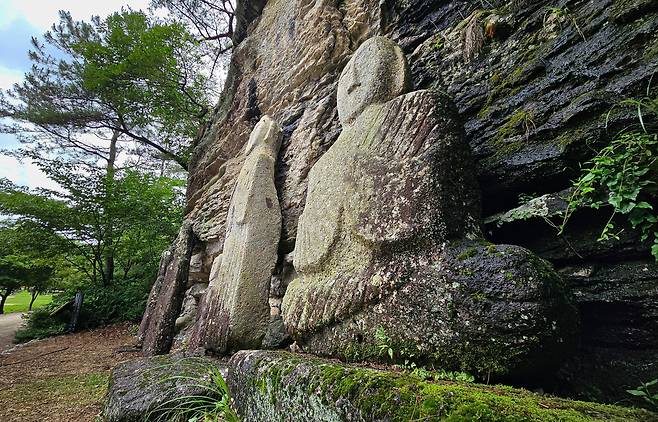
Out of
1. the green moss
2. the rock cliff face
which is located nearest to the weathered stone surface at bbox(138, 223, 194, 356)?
the rock cliff face

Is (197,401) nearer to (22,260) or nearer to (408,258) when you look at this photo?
(408,258)

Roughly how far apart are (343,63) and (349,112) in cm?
200

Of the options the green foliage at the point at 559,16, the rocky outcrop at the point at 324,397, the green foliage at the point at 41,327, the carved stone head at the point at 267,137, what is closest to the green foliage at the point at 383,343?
the rocky outcrop at the point at 324,397

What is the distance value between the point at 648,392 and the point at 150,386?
2.81 metres

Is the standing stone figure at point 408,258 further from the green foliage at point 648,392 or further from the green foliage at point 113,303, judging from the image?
the green foliage at point 113,303

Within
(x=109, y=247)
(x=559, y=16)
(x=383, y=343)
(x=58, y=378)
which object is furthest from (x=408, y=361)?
(x=109, y=247)

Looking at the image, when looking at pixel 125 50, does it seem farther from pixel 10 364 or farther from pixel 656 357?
pixel 656 357

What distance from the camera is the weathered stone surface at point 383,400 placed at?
3.50ft

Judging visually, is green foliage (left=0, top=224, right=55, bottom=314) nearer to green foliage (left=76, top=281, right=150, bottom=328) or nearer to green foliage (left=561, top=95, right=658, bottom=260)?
green foliage (left=76, top=281, right=150, bottom=328)

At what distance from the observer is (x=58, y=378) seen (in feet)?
13.6

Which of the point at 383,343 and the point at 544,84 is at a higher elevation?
the point at 544,84

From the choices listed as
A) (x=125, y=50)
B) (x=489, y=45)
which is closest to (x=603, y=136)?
(x=489, y=45)

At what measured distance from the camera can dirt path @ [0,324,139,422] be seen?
3053 mm

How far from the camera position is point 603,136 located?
2.01 m
